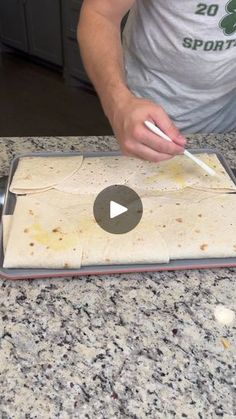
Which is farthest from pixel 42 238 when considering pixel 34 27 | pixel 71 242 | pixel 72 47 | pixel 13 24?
pixel 13 24

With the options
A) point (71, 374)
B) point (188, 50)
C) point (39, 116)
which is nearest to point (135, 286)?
point (71, 374)

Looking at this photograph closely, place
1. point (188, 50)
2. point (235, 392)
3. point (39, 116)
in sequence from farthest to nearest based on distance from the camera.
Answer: point (39, 116) < point (188, 50) < point (235, 392)

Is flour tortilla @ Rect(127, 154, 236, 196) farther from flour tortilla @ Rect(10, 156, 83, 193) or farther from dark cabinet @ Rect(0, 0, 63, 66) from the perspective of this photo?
dark cabinet @ Rect(0, 0, 63, 66)

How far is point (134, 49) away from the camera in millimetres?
943

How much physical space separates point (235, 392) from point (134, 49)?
713mm

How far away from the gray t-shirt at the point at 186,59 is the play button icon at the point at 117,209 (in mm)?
351

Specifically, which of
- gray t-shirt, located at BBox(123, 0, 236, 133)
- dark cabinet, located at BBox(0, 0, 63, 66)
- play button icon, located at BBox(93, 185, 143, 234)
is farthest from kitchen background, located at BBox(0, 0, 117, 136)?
play button icon, located at BBox(93, 185, 143, 234)

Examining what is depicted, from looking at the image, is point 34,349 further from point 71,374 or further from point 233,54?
point 233,54

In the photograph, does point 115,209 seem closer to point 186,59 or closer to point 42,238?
point 42,238

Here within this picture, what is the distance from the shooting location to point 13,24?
3066mm

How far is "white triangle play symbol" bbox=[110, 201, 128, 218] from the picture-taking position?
641 millimetres

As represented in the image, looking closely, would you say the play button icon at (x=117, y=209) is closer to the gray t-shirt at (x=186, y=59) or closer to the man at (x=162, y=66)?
the man at (x=162, y=66)

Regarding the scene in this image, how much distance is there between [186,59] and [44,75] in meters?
2.29

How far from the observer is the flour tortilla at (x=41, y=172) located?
2.21 ft
